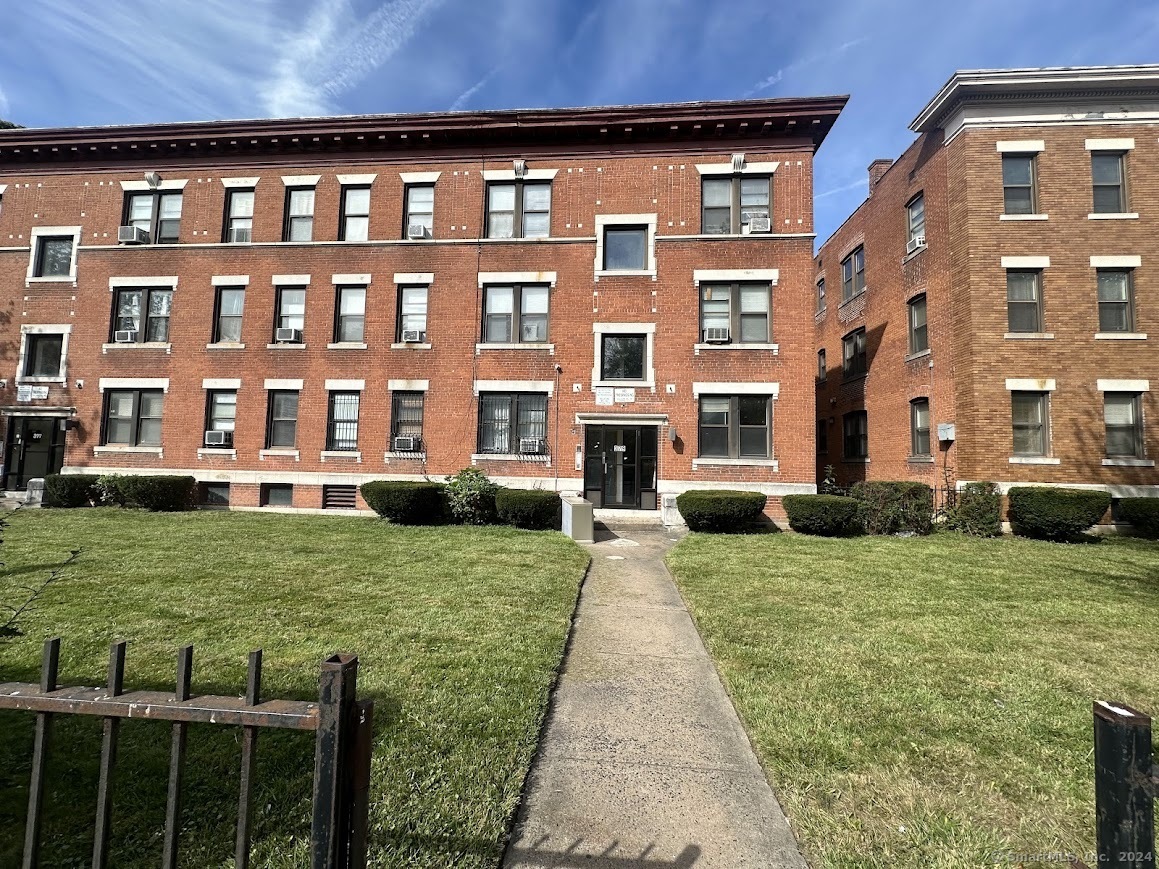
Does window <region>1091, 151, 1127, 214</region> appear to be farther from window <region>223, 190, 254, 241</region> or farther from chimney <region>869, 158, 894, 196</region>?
window <region>223, 190, 254, 241</region>

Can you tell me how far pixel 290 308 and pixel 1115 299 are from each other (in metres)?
24.5

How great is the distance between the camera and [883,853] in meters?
2.69

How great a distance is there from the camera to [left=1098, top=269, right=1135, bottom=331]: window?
14719mm

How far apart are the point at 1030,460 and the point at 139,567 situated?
793 inches

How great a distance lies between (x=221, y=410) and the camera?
1750cm

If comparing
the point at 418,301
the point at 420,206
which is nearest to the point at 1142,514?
the point at 418,301

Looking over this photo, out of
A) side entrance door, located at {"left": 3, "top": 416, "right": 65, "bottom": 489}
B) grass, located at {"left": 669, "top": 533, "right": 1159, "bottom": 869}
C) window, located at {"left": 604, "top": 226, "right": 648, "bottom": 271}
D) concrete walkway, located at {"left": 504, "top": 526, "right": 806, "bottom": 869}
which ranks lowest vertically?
concrete walkway, located at {"left": 504, "top": 526, "right": 806, "bottom": 869}

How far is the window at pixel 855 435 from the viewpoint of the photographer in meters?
21.6

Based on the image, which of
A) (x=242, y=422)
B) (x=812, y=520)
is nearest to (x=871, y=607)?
(x=812, y=520)

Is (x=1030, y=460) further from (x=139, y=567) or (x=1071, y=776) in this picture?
(x=139, y=567)

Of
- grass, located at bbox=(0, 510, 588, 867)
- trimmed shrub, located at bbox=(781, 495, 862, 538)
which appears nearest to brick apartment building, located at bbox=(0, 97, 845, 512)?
trimmed shrub, located at bbox=(781, 495, 862, 538)

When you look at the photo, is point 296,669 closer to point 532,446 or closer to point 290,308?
point 532,446

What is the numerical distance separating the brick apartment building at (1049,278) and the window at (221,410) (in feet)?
72.5

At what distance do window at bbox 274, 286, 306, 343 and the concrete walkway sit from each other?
16043 mm
